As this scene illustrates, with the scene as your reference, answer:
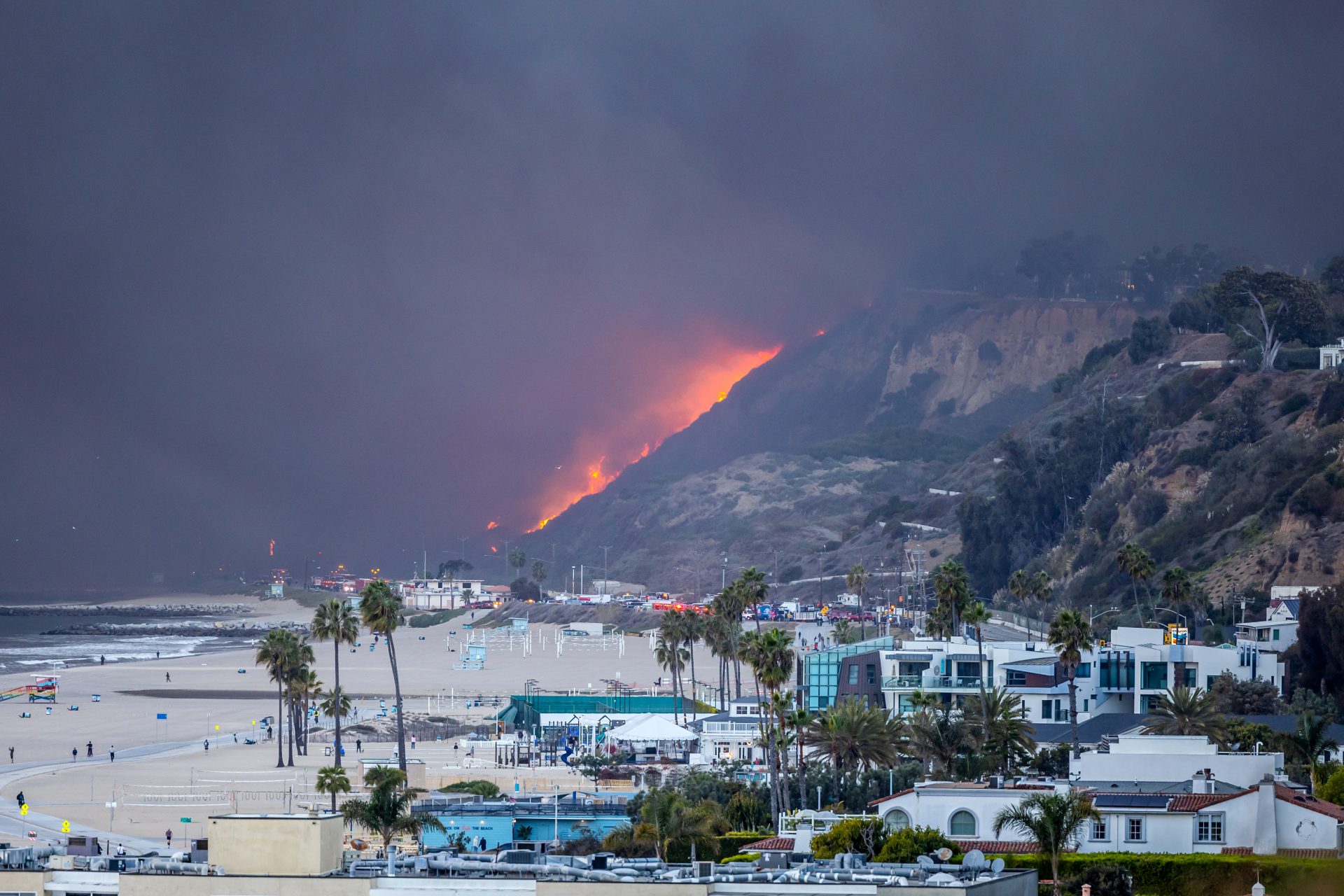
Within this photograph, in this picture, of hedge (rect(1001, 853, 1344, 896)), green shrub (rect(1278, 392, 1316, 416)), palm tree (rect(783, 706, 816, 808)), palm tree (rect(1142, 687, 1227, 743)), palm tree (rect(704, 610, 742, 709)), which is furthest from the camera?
green shrub (rect(1278, 392, 1316, 416))

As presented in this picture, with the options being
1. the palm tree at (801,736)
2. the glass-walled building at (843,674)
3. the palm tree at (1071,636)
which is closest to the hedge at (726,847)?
the palm tree at (801,736)

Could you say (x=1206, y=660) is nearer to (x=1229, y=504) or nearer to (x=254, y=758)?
(x=254, y=758)

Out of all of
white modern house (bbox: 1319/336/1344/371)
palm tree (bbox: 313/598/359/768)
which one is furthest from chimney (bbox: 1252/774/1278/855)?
white modern house (bbox: 1319/336/1344/371)

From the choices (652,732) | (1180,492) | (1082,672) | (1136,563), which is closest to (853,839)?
(652,732)

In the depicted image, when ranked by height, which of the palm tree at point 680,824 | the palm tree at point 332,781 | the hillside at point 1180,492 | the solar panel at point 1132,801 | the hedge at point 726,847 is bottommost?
the hedge at point 726,847

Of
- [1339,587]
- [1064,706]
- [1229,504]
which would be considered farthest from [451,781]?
[1229,504]

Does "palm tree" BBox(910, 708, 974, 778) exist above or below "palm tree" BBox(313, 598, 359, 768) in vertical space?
below

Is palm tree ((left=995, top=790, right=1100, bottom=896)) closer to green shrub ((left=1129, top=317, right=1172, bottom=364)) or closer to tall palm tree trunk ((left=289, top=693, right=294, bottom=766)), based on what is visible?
tall palm tree trunk ((left=289, top=693, right=294, bottom=766))

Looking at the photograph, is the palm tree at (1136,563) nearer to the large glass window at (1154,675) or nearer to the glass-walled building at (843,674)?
the glass-walled building at (843,674)
